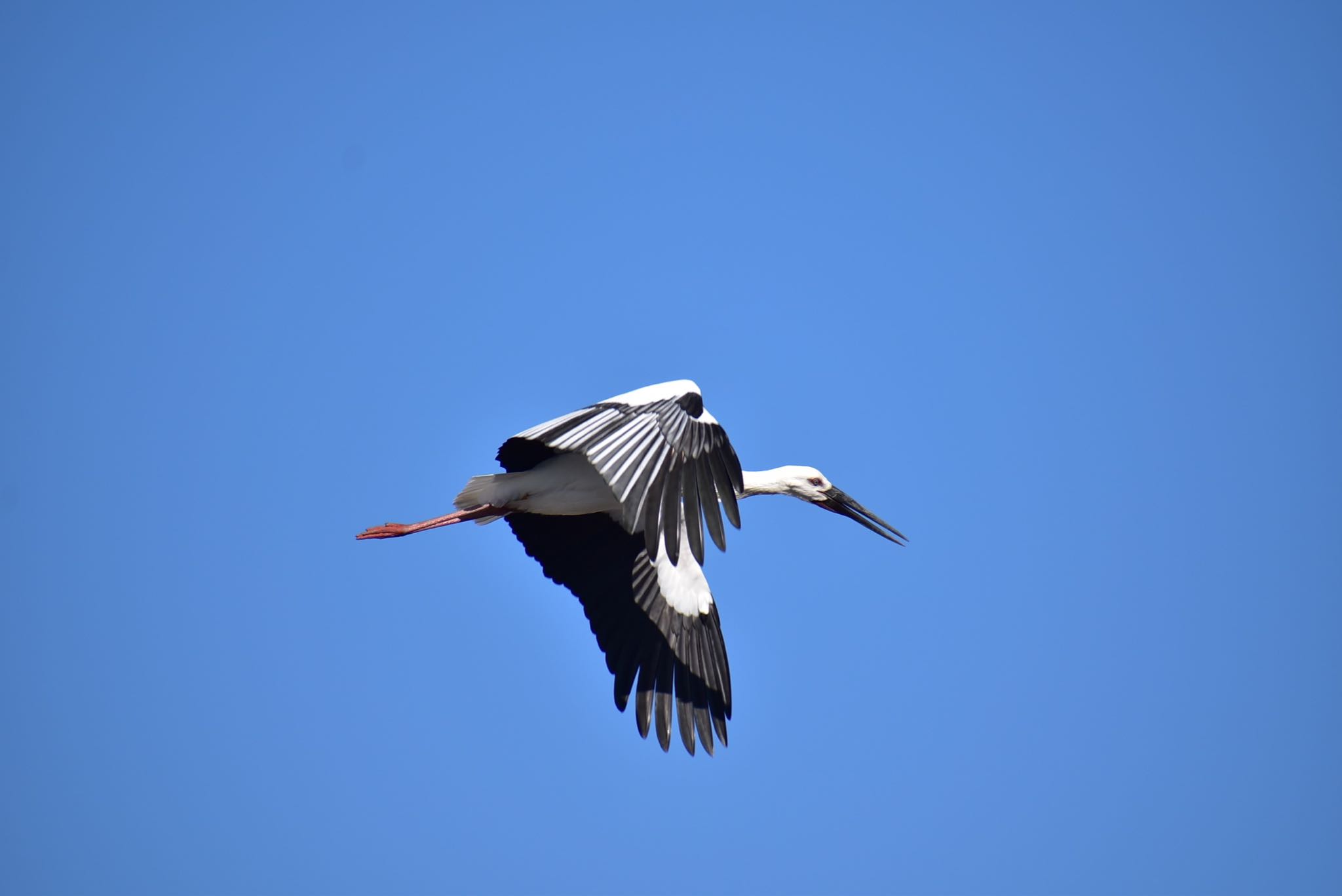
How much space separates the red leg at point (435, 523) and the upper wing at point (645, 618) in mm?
695

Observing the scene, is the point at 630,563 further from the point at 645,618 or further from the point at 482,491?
the point at 482,491

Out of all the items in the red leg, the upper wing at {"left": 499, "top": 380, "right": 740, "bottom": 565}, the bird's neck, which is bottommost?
the upper wing at {"left": 499, "top": 380, "right": 740, "bottom": 565}

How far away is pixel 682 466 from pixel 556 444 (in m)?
0.83

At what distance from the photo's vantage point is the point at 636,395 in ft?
29.8

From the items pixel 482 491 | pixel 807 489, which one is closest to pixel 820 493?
pixel 807 489

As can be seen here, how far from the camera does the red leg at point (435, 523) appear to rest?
11.2 metres

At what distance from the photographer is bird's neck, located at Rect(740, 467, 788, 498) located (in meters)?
12.7

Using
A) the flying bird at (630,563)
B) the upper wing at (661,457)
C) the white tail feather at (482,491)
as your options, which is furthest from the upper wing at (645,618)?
the upper wing at (661,457)

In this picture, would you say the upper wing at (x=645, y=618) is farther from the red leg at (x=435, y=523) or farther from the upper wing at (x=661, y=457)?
the upper wing at (x=661, y=457)

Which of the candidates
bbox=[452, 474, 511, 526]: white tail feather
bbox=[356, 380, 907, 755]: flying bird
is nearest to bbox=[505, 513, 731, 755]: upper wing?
bbox=[356, 380, 907, 755]: flying bird

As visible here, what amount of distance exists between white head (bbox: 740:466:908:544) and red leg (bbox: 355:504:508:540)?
2.61 m

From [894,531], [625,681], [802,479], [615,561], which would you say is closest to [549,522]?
[615,561]

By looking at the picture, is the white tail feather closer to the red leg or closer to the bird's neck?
the red leg

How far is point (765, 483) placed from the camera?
12.7 meters
